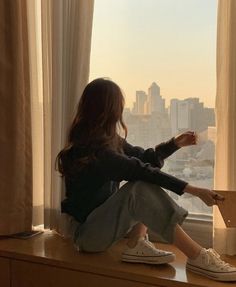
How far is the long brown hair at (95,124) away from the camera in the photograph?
1492 millimetres

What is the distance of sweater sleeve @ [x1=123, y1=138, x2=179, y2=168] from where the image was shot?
1.58m

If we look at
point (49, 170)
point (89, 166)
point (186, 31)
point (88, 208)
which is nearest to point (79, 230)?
point (88, 208)

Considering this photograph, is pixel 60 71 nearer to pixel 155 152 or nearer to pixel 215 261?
pixel 155 152

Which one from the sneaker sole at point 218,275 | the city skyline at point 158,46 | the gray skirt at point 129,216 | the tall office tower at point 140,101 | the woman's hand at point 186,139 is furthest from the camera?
the tall office tower at point 140,101

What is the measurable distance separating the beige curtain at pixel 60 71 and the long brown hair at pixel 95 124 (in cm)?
19

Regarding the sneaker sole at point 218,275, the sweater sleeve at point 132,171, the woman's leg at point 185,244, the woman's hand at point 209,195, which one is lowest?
the sneaker sole at point 218,275

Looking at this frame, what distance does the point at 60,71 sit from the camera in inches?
69.2

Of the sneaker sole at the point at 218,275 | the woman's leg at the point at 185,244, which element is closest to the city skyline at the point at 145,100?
the woman's leg at the point at 185,244

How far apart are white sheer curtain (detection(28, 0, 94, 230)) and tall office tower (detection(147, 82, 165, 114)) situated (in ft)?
0.82

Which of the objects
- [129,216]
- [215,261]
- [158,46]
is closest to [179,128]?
[158,46]

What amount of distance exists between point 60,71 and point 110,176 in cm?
51

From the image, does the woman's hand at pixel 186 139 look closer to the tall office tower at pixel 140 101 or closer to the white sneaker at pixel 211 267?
the tall office tower at pixel 140 101

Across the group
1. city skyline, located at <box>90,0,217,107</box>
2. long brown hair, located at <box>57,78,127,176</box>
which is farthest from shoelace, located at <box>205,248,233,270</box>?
city skyline, located at <box>90,0,217,107</box>

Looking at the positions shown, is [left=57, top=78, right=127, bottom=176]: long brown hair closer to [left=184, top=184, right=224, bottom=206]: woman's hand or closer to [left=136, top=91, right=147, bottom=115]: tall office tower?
[left=136, top=91, right=147, bottom=115]: tall office tower
